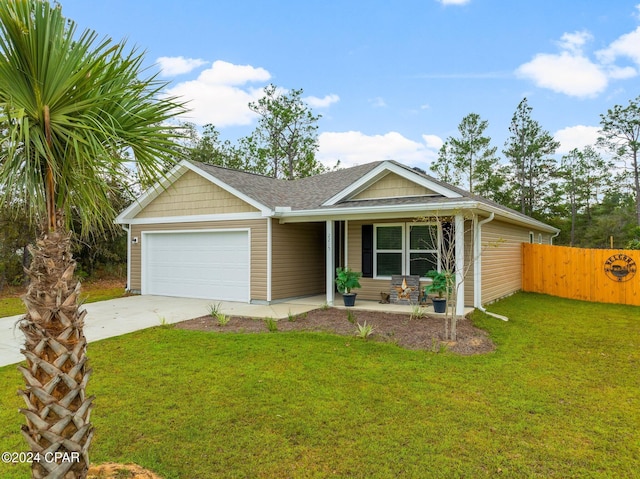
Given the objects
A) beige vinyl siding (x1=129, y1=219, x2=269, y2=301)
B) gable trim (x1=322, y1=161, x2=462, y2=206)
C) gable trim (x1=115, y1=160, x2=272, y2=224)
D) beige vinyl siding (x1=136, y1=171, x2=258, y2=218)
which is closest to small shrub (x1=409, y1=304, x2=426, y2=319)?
gable trim (x1=322, y1=161, x2=462, y2=206)

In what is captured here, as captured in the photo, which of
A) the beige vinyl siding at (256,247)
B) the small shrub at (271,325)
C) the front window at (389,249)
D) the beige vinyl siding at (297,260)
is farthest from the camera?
the beige vinyl siding at (297,260)

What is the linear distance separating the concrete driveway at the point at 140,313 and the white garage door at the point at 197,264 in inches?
16.2

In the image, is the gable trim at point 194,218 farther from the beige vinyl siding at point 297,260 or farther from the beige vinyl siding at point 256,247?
the beige vinyl siding at point 297,260

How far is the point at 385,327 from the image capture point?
7.62m

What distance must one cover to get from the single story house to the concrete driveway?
1.99 ft

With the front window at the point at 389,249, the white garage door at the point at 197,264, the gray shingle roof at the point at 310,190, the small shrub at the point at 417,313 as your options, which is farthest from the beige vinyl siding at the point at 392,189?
the white garage door at the point at 197,264

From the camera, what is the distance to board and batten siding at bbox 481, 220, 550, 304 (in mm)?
10203

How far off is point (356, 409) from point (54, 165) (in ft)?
11.2

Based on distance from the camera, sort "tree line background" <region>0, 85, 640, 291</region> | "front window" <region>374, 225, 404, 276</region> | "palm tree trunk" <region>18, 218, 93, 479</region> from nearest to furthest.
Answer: "palm tree trunk" <region>18, 218, 93, 479</region>
"front window" <region>374, 225, 404, 276</region>
"tree line background" <region>0, 85, 640, 291</region>

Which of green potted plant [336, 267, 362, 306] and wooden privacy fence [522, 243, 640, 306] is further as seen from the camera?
wooden privacy fence [522, 243, 640, 306]

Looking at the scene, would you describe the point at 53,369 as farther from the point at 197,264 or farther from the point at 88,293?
the point at 88,293

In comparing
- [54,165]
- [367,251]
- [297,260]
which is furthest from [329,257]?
[54,165]

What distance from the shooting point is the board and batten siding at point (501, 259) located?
10203 millimetres

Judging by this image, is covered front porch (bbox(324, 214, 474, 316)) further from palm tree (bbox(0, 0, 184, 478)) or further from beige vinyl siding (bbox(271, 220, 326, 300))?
palm tree (bbox(0, 0, 184, 478))
